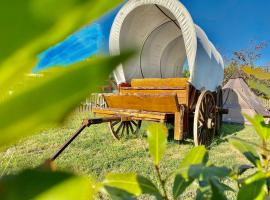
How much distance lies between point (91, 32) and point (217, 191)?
165 mm

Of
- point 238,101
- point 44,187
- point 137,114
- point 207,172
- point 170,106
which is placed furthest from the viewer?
point 238,101

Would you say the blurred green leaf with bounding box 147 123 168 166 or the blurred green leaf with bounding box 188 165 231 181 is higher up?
the blurred green leaf with bounding box 147 123 168 166

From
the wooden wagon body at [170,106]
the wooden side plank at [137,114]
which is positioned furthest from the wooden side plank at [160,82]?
the wooden side plank at [137,114]

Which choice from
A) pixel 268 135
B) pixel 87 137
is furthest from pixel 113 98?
pixel 268 135

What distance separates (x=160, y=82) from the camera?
5250mm

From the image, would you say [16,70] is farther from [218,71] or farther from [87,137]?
[218,71]

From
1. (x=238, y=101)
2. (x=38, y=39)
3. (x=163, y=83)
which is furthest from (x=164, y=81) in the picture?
(x=38, y=39)

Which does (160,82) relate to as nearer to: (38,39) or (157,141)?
(157,141)

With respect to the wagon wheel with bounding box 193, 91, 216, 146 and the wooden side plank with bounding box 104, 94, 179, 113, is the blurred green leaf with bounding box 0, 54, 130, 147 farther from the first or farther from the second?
the wagon wheel with bounding box 193, 91, 216, 146

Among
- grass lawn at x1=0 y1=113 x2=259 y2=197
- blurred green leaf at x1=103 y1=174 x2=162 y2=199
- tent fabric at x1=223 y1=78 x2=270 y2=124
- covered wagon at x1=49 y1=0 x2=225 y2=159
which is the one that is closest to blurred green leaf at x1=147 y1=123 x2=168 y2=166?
blurred green leaf at x1=103 y1=174 x2=162 y2=199

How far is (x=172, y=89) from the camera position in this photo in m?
4.71

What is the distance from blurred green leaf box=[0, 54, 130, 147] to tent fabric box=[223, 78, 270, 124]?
316 inches

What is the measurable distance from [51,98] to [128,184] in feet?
0.61

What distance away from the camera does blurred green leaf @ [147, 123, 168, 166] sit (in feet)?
0.93
